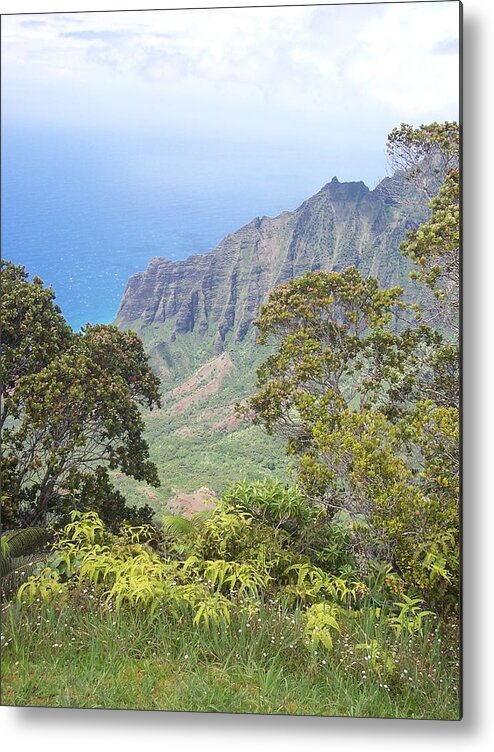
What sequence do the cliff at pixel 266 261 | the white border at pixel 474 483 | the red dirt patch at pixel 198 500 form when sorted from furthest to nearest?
the red dirt patch at pixel 198 500
the cliff at pixel 266 261
the white border at pixel 474 483

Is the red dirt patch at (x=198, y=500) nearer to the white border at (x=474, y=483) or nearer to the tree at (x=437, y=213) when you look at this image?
the white border at (x=474, y=483)

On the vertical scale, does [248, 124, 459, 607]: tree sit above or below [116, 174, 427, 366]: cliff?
below

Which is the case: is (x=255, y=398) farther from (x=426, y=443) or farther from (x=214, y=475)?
(x=426, y=443)

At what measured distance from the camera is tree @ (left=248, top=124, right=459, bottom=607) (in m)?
4.10

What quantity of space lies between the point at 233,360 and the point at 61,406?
0.79m

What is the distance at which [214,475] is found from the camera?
14.2 ft

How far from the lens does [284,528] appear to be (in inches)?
169

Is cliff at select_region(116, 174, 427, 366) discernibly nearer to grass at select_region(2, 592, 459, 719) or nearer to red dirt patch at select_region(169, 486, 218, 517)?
red dirt patch at select_region(169, 486, 218, 517)

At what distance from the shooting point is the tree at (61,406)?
4.42m

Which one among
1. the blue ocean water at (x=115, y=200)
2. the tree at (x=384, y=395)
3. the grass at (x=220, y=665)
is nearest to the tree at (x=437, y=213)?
the tree at (x=384, y=395)

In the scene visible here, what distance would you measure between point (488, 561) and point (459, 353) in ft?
2.78

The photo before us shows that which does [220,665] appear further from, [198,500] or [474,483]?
[474,483]

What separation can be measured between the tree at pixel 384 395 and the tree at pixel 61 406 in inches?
23.4

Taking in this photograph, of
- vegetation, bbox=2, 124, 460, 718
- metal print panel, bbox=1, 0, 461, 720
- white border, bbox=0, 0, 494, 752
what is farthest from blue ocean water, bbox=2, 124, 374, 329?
white border, bbox=0, 0, 494, 752
